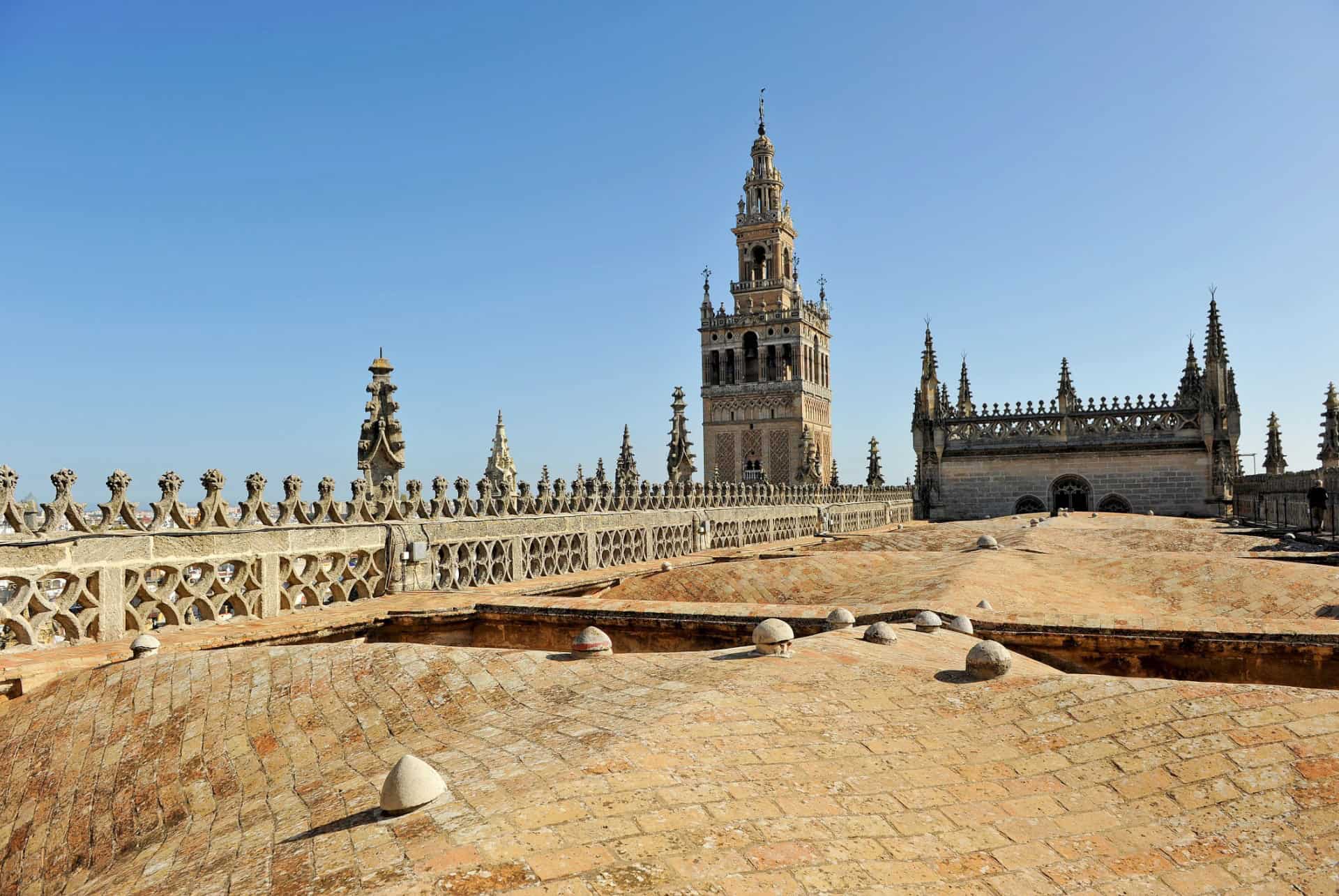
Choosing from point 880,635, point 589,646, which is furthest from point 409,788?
point 880,635

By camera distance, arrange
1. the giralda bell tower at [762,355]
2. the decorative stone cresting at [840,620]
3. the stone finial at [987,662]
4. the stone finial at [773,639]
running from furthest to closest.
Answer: the giralda bell tower at [762,355] < the decorative stone cresting at [840,620] < the stone finial at [773,639] < the stone finial at [987,662]

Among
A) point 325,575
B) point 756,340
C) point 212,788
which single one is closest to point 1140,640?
point 212,788

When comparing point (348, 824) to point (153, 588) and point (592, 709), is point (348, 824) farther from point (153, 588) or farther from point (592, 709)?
point (153, 588)

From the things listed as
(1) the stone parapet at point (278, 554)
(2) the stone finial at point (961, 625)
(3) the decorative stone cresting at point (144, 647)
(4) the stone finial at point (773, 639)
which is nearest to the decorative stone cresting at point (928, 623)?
(2) the stone finial at point (961, 625)

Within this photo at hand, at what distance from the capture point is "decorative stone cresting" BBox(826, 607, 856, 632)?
8.96 metres

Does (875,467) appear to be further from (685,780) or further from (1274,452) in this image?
(685,780)

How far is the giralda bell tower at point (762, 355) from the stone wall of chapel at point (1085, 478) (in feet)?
110

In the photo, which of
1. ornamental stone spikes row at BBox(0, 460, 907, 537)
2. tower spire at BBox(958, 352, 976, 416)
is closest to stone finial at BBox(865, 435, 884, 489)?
tower spire at BBox(958, 352, 976, 416)

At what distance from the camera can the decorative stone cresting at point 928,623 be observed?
8555 millimetres

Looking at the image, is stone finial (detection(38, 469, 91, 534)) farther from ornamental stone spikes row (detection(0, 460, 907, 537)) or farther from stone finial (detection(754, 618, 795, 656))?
stone finial (detection(754, 618, 795, 656))

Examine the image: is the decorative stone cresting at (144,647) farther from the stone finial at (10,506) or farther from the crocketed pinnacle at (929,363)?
the crocketed pinnacle at (929,363)

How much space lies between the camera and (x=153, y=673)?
8.10 meters

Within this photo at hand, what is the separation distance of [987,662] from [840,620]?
9.25 feet

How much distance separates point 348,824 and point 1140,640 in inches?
278
